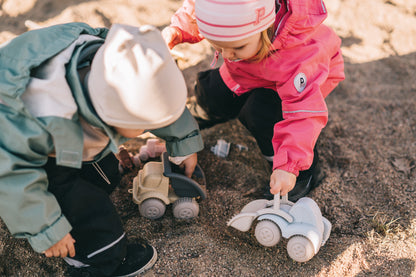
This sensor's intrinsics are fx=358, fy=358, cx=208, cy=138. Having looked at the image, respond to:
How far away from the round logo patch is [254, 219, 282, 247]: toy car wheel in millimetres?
509

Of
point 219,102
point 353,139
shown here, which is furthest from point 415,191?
point 219,102

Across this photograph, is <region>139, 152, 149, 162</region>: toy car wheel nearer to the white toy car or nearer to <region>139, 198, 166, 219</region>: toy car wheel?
<region>139, 198, 166, 219</region>: toy car wheel

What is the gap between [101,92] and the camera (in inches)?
39.0

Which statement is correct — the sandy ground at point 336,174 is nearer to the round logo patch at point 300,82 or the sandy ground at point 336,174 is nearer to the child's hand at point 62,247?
the child's hand at point 62,247

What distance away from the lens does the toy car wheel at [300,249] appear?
48.5 inches

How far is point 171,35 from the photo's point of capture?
1654 millimetres

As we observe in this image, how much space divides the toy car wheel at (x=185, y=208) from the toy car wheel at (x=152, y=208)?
0.18 ft

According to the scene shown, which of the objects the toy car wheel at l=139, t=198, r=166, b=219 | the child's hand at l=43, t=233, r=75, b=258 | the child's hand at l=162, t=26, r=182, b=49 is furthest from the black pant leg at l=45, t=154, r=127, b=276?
the child's hand at l=162, t=26, r=182, b=49

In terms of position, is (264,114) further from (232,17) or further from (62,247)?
(62,247)

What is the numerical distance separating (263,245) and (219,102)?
745 mm

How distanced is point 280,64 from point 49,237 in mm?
1022

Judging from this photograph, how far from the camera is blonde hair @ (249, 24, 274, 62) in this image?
4.38ft

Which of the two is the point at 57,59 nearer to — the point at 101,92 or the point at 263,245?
the point at 101,92

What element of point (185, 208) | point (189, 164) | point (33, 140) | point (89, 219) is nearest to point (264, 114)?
point (189, 164)
